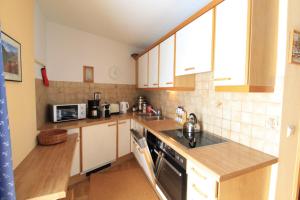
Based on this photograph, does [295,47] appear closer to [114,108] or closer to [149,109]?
[149,109]

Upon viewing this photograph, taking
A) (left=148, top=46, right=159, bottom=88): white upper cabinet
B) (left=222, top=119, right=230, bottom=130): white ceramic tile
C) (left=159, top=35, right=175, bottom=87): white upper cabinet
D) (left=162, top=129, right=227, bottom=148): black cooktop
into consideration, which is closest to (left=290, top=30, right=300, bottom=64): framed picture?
(left=222, top=119, right=230, bottom=130): white ceramic tile

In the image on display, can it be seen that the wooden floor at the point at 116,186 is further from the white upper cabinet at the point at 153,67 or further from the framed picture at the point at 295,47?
the framed picture at the point at 295,47

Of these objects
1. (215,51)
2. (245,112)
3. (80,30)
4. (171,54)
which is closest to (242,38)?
(215,51)

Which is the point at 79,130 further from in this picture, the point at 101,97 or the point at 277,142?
the point at 277,142

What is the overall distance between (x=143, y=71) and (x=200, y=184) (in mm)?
2195

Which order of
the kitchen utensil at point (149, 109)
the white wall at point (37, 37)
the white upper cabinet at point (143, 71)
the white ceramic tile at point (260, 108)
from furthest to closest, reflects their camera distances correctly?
the kitchen utensil at point (149, 109) < the white upper cabinet at point (143, 71) < the white wall at point (37, 37) < the white ceramic tile at point (260, 108)

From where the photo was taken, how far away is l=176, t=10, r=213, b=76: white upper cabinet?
1.34 m

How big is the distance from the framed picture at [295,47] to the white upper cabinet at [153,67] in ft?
5.16

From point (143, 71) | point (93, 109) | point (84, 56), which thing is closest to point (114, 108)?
point (93, 109)

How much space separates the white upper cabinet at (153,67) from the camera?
2.34 m

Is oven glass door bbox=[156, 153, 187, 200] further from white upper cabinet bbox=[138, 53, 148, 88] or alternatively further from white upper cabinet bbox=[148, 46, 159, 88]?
white upper cabinet bbox=[138, 53, 148, 88]

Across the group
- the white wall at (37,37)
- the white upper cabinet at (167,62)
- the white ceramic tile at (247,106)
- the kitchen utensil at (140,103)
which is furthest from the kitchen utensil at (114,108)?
the white ceramic tile at (247,106)

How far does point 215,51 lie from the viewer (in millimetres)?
1277

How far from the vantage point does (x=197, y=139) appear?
4.91 ft
